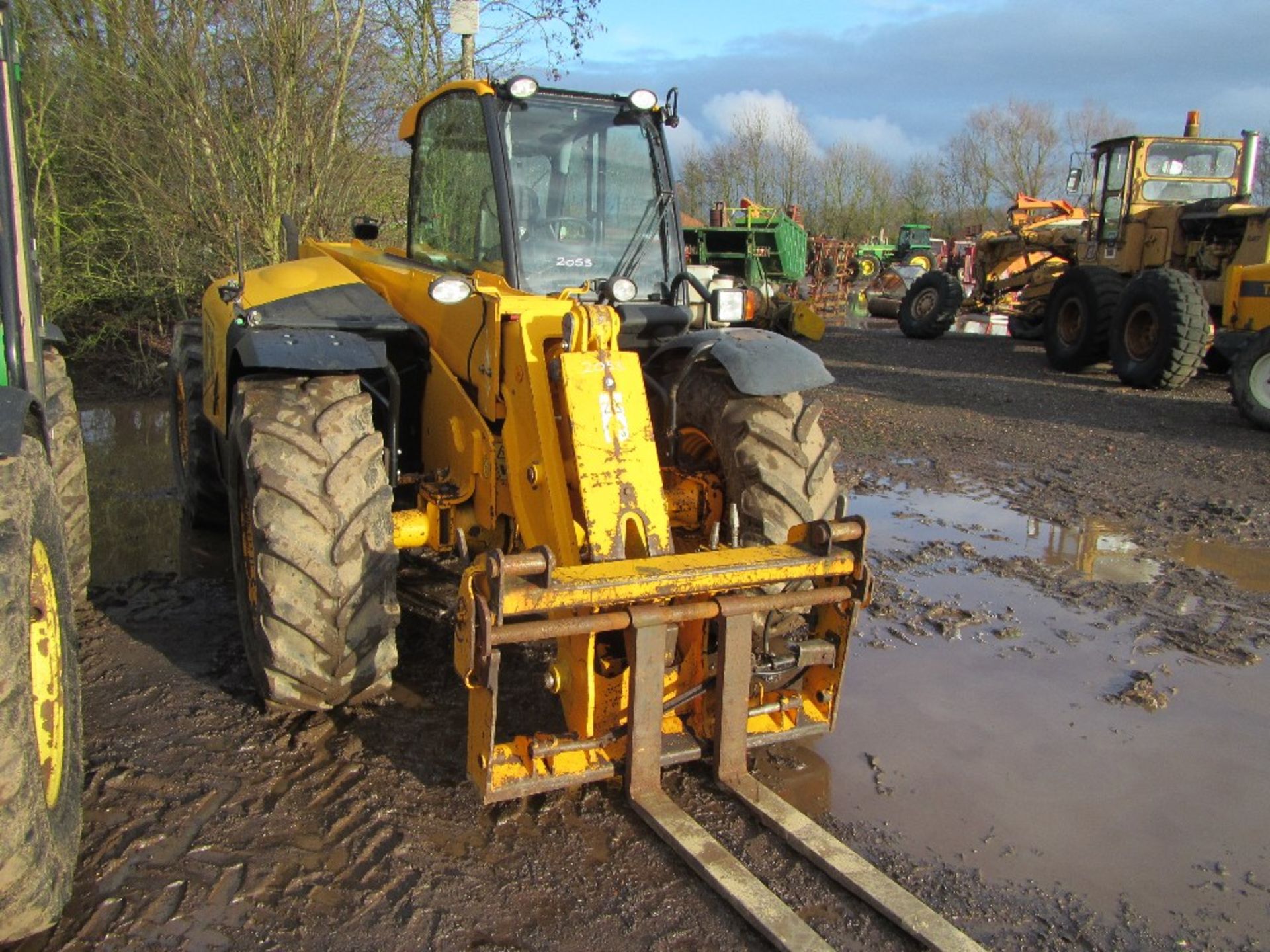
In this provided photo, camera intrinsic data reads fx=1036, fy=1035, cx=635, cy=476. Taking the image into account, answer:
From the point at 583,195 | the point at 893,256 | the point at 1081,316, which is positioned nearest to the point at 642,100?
the point at 583,195

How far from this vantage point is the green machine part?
22859mm

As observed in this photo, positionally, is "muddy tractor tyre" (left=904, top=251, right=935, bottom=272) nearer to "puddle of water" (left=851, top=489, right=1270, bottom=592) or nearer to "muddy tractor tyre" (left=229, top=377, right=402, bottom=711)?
"puddle of water" (left=851, top=489, right=1270, bottom=592)

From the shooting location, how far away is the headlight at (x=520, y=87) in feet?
14.0

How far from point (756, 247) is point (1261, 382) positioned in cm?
1442

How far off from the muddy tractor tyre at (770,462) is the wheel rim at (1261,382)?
302 inches

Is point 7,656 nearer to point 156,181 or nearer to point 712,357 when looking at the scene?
point 712,357

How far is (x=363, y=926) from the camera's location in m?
2.71

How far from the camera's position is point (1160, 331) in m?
11.9

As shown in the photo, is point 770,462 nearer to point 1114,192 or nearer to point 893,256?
point 1114,192

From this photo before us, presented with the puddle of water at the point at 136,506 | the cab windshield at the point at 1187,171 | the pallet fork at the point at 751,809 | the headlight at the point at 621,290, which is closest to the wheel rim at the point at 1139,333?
the cab windshield at the point at 1187,171

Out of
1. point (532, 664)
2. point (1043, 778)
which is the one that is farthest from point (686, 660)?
point (1043, 778)

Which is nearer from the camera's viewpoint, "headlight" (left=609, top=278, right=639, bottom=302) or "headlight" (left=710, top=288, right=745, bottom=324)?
"headlight" (left=609, top=278, right=639, bottom=302)

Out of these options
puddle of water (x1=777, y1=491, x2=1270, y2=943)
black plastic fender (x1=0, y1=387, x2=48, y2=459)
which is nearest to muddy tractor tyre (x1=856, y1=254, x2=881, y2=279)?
puddle of water (x1=777, y1=491, x2=1270, y2=943)

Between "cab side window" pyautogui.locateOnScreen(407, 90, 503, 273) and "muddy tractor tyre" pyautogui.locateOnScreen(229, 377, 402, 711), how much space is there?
3.50 feet
